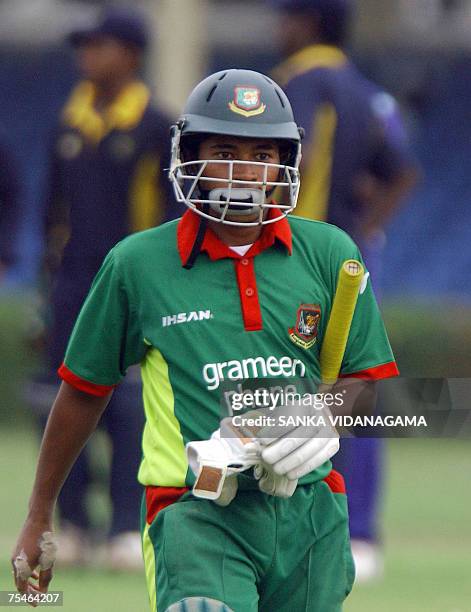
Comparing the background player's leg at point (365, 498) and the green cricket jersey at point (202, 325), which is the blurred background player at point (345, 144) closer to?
the background player's leg at point (365, 498)

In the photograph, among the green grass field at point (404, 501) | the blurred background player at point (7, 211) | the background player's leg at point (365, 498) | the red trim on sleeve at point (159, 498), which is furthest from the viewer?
the blurred background player at point (7, 211)

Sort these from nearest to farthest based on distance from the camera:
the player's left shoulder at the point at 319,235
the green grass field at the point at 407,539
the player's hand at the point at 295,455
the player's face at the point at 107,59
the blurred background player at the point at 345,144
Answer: the player's hand at the point at 295,455 → the player's left shoulder at the point at 319,235 → the green grass field at the point at 407,539 → the blurred background player at the point at 345,144 → the player's face at the point at 107,59

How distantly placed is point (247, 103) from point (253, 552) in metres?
1.18

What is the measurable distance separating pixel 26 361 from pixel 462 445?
13.4 ft

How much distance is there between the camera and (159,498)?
4.78m

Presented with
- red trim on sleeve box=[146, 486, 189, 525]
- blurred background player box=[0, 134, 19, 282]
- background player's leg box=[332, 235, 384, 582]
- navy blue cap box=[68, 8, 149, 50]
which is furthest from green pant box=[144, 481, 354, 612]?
blurred background player box=[0, 134, 19, 282]

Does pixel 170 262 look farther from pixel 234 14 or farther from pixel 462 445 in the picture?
pixel 234 14

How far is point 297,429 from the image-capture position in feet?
15.2

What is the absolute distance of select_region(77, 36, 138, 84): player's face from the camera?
8.78 metres

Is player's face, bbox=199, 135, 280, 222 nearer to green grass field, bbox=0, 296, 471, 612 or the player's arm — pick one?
the player's arm

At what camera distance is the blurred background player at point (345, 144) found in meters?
8.09

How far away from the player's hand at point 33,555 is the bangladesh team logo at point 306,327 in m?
0.84

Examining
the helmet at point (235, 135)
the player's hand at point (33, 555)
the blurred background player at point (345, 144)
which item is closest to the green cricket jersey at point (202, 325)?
the helmet at point (235, 135)

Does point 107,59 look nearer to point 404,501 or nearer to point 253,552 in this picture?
point 404,501
